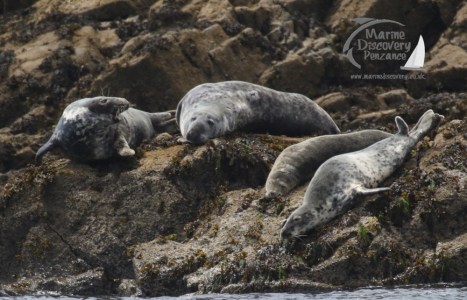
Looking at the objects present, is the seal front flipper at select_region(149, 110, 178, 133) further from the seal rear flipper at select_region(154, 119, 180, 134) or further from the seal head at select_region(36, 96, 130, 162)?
→ the seal head at select_region(36, 96, 130, 162)

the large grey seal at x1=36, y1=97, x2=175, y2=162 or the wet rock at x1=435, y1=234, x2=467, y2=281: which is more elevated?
the large grey seal at x1=36, y1=97, x2=175, y2=162

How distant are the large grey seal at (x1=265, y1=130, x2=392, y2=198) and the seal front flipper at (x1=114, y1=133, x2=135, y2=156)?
5.99ft

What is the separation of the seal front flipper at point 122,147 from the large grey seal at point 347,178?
100 inches

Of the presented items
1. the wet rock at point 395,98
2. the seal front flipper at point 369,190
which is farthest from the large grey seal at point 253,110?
the seal front flipper at point 369,190

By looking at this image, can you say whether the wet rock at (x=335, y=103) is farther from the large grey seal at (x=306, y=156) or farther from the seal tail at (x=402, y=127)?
the seal tail at (x=402, y=127)

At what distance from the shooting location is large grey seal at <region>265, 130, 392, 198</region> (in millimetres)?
13320

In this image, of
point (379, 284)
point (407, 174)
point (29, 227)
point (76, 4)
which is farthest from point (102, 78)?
point (379, 284)

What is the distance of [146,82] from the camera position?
60.4 feet

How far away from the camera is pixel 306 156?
45.2ft

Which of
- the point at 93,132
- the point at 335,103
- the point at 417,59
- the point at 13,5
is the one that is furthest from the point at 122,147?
the point at 13,5

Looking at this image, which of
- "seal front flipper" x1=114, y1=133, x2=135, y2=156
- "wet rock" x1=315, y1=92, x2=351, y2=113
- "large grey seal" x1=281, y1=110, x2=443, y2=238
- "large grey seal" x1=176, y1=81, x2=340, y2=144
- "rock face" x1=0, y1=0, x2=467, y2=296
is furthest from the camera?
"wet rock" x1=315, y1=92, x2=351, y2=113

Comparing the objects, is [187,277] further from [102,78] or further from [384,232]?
[102,78]

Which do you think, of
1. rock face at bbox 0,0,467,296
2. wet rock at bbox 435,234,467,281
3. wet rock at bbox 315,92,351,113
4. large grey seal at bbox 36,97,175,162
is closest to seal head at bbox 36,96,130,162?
large grey seal at bbox 36,97,175,162

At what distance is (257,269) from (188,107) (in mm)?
4486
